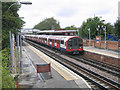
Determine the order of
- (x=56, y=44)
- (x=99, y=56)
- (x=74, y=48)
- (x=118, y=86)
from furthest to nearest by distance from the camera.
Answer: (x=56, y=44), (x=74, y=48), (x=99, y=56), (x=118, y=86)

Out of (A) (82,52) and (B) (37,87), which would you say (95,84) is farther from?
(A) (82,52)

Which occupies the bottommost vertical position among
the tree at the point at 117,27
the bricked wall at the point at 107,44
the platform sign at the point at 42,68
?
the platform sign at the point at 42,68

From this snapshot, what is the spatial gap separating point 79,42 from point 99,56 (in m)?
3.56

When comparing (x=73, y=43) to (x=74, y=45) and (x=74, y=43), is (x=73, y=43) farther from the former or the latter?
(x=74, y=45)

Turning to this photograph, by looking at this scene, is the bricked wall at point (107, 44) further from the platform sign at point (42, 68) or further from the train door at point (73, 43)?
the platform sign at point (42, 68)

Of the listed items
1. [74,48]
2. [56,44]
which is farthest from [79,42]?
[56,44]

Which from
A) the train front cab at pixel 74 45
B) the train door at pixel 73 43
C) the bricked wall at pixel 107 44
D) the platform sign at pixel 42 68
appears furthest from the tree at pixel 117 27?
the platform sign at pixel 42 68

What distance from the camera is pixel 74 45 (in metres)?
20.4

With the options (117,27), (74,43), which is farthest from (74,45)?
(117,27)

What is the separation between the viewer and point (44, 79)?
9633 millimetres

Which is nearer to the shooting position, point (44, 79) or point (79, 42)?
point (44, 79)

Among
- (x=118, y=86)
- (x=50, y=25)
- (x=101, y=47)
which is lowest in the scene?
(x=118, y=86)

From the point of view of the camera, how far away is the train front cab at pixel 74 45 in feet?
65.7

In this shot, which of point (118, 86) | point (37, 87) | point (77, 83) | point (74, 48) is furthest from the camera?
point (74, 48)
